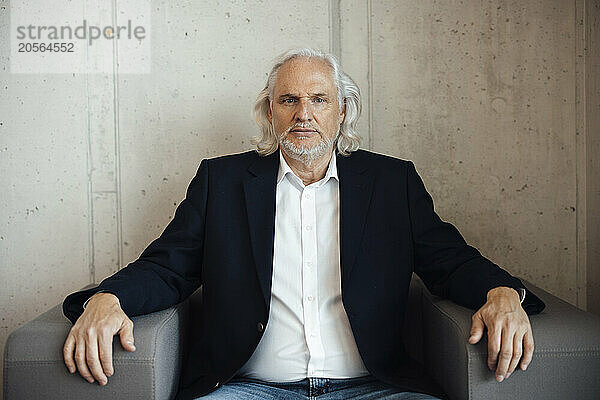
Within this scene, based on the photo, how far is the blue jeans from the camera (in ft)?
6.25

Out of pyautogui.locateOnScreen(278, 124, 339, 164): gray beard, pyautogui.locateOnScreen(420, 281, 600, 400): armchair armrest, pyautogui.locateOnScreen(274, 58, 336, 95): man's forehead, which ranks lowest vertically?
pyautogui.locateOnScreen(420, 281, 600, 400): armchair armrest

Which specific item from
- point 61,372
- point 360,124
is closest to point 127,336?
point 61,372

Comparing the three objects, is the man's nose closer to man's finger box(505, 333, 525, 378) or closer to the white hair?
the white hair

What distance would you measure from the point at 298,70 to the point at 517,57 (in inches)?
36.6

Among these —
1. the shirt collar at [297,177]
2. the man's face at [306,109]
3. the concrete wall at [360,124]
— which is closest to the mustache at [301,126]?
the man's face at [306,109]

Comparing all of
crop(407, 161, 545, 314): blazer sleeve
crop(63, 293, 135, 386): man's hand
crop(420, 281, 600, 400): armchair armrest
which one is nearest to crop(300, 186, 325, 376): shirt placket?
crop(407, 161, 545, 314): blazer sleeve

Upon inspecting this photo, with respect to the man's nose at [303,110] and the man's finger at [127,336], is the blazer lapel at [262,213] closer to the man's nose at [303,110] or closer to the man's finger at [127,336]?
the man's nose at [303,110]

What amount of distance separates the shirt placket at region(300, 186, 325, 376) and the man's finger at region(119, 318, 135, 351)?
53 cm

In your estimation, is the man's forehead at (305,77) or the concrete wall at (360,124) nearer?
the man's forehead at (305,77)

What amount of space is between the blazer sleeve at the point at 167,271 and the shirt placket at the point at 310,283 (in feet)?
1.10

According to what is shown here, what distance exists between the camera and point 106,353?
171 centimetres

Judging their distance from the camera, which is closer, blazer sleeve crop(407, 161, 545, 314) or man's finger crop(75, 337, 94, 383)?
man's finger crop(75, 337, 94, 383)

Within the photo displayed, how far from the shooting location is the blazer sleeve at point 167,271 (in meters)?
1.87
